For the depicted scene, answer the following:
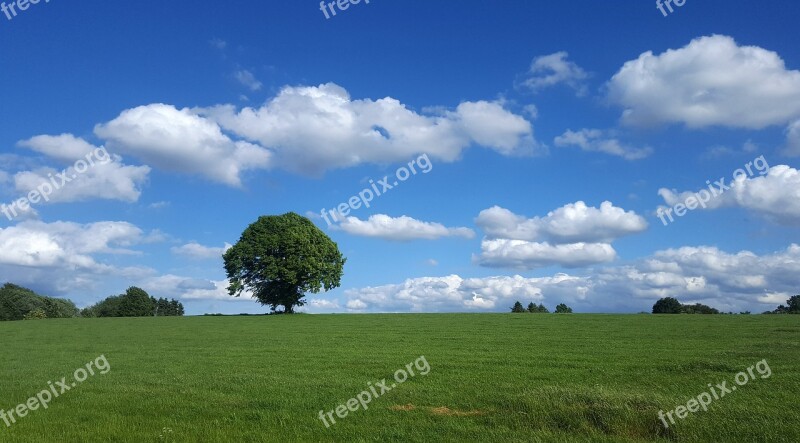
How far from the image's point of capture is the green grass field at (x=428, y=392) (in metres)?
14.4

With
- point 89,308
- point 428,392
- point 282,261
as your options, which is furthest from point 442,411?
point 89,308

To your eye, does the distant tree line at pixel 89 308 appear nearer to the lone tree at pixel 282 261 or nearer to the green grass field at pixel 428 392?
the lone tree at pixel 282 261

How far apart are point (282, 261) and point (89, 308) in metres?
90.1

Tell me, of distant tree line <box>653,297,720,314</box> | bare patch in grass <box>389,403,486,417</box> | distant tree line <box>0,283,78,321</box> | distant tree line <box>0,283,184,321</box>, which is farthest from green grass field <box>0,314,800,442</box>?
distant tree line <box>0,283,78,321</box>

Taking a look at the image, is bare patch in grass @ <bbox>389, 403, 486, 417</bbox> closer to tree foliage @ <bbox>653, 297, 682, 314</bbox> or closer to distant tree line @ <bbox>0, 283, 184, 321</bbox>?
tree foliage @ <bbox>653, 297, 682, 314</bbox>

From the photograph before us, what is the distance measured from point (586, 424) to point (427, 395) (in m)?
5.67

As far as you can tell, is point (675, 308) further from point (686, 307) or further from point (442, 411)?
point (442, 411)

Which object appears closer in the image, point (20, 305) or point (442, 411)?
point (442, 411)

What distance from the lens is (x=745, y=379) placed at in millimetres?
20047

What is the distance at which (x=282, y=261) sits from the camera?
270 feet

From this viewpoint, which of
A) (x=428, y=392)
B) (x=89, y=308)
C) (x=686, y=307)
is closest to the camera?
(x=428, y=392)

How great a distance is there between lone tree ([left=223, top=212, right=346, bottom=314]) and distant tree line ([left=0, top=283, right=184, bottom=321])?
42290 mm

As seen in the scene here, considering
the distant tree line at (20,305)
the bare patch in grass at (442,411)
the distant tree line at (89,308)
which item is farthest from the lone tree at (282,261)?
the bare patch in grass at (442,411)

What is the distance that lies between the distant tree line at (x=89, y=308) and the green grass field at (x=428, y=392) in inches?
3338
